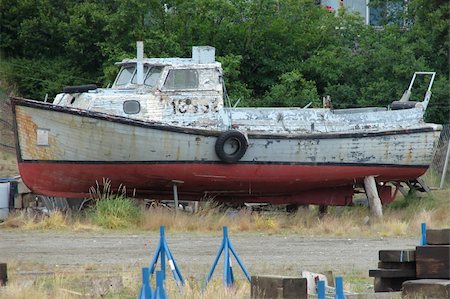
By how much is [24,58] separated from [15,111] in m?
11.4

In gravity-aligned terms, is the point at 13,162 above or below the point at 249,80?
below

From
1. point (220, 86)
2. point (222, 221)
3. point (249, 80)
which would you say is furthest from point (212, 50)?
point (249, 80)

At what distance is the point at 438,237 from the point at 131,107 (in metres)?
12.1

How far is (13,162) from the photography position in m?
30.0

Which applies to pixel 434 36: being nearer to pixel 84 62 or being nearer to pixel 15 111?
pixel 84 62

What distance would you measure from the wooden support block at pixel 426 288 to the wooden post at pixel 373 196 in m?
13.3

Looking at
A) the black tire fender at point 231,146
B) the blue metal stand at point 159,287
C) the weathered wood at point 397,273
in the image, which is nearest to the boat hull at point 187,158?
the black tire fender at point 231,146

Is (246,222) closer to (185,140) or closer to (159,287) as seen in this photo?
(185,140)

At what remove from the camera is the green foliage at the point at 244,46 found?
108 ft

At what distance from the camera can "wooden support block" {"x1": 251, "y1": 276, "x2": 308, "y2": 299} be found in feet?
38.3

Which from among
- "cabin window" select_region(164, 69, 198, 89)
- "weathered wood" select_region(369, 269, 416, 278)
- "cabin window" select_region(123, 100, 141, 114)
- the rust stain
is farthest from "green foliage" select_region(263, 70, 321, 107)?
"weathered wood" select_region(369, 269, 416, 278)

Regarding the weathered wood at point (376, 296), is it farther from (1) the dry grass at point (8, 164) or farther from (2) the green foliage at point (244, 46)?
(2) the green foliage at point (244, 46)

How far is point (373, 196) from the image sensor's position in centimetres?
2627

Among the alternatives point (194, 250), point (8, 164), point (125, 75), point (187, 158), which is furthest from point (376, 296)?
point (8, 164)
